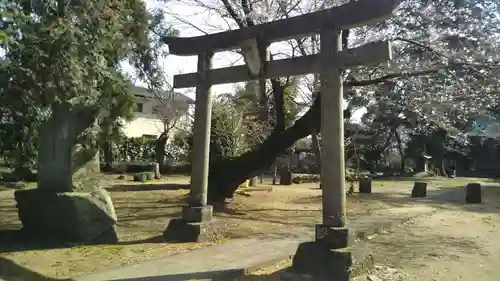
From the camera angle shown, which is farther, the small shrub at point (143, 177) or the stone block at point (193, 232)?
the small shrub at point (143, 177)

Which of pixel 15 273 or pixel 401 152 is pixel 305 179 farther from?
pixel 15 273

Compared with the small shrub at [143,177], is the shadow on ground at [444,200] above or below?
below

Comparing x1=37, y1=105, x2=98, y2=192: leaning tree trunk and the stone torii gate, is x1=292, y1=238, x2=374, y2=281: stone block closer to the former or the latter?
the stone torii gate

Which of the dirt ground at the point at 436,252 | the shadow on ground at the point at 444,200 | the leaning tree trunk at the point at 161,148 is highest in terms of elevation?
the leaning tree trunk at the point at 161,148

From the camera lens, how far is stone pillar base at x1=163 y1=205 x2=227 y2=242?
8.04 metres

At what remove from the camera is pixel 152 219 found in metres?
11.0

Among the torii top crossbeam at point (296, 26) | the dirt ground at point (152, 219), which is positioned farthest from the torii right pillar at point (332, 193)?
the dirt ground at point (152, 219)

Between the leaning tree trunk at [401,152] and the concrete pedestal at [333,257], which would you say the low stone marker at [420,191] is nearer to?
the concrete pedestal at [333,257]

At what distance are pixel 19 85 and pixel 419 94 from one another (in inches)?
359

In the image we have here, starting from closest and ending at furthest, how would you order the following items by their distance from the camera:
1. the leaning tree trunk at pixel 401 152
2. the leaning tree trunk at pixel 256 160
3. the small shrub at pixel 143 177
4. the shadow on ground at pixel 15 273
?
1. the shadow on ground at pixel 15 273
2. the leaning tree trunk at pixel 256 160
3. the small shrub at pixel 143 177
4. the leaning tree trunk at pixel 401 152

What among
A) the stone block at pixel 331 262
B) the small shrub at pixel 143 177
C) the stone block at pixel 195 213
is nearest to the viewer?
the stone block at pixel 331 262

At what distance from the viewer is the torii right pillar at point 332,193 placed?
598cm

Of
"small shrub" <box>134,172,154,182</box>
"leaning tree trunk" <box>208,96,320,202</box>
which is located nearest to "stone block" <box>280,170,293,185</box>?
"small shrub" <box>134,172,154,182</box>

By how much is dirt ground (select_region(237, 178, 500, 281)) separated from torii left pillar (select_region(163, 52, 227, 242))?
188 centimetres
